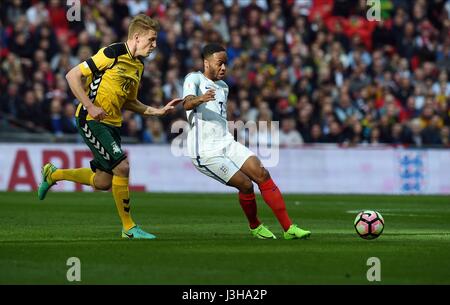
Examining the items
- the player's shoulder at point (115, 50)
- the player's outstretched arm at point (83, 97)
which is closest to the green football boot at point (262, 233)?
the player's outstretched arm at point (83, 97)

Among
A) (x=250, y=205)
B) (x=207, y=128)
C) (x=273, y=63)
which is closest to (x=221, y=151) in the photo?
(x=207, y=128)

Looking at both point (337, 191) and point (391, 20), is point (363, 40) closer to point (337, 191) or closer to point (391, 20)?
point (391, 20)

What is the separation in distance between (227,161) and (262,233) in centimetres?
94

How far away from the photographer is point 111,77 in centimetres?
1283

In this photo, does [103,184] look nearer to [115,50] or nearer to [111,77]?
[111,77]

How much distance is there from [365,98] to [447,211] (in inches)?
358

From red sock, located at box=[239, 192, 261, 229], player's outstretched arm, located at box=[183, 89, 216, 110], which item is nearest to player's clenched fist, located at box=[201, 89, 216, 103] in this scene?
player's outstretched arm, located at box=[183, 89, 216, 110]

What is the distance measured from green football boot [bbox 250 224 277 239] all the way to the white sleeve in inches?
69.9

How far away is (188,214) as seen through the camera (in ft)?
57.9

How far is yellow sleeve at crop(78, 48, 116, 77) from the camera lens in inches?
494

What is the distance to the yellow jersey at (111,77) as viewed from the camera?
12.7 metres

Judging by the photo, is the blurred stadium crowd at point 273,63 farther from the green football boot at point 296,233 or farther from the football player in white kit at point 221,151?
the green football boot at point 296,233

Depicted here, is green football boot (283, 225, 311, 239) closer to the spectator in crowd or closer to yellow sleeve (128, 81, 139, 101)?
yellow sleeve (128, 81, 139, 101)

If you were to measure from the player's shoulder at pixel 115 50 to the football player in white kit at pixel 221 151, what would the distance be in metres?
0.79
